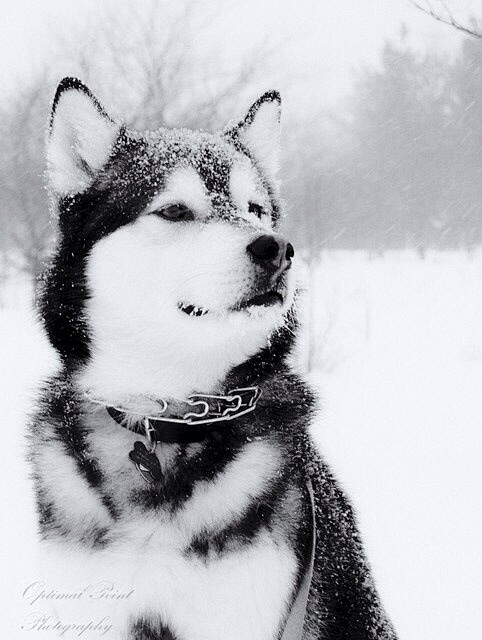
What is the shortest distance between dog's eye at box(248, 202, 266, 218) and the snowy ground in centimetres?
77

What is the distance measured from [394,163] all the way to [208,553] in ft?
67.0

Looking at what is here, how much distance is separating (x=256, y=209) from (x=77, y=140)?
2.24 feet

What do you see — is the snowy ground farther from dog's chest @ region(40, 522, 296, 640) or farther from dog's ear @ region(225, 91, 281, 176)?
dog's ear @ region(225, 91, 281, 176)

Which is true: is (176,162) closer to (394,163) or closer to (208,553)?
(208,553)

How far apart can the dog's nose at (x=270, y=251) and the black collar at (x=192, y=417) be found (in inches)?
17.0

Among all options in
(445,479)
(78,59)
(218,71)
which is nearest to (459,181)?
(218,71)

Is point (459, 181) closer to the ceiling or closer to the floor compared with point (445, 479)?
closer to the ceiling

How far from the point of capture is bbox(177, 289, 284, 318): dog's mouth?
168cm

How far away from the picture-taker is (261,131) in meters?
2.20

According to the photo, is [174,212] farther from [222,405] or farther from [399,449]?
[399,449]

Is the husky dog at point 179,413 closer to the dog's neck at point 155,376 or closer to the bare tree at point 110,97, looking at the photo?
the dog's neck at point 155,376

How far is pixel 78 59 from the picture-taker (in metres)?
7.55

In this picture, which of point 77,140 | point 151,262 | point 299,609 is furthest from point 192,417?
point 77,140

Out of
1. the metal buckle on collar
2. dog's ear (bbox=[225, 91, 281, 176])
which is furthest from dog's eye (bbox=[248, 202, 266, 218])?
the metal buckle on collar
